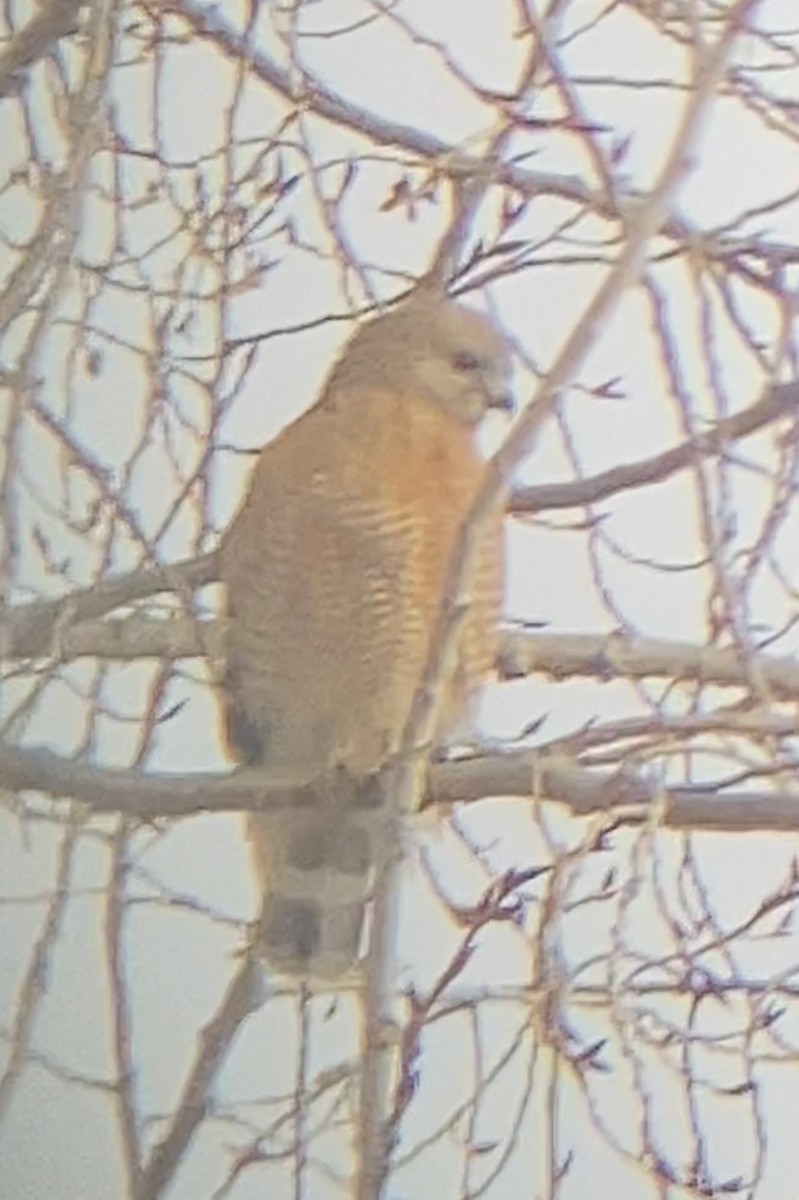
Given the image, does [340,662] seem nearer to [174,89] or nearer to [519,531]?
[519,531]

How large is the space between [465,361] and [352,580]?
0.13 meters

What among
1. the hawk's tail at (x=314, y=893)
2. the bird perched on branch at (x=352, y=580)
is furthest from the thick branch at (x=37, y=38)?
the hawk's tail at (x=314, y=893)

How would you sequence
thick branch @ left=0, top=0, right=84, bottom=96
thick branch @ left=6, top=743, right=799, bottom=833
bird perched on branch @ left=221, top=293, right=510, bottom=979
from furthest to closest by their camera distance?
bird perched on branch @ left=221, top=293, right=510, bottom=979 < thick branch @ left=0, top=0, right=84, bottom=96 < thick branch @ left=6, top=743, right=799, bottom=833

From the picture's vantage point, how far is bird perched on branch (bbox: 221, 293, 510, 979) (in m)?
1.10

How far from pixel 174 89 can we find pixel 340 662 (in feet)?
2.18

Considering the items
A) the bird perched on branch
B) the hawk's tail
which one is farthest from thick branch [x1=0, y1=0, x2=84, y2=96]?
the hawk's tail

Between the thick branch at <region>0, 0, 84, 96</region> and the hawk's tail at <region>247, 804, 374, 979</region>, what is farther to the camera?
the hawk's tail at <region>247, 804, 374, 979</region>

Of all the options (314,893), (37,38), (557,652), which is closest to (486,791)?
(557,652)

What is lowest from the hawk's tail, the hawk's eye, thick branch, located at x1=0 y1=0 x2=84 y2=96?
the hawk's tail

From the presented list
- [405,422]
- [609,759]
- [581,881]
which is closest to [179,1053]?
[581,881]

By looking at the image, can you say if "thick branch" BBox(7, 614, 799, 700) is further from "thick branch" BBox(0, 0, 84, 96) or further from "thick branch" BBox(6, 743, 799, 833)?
"thick branch" BBox(0, 0, 84, 96)

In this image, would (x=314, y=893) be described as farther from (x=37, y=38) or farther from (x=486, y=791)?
(x=37, y=38)

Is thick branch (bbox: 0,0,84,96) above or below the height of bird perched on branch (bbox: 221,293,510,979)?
above

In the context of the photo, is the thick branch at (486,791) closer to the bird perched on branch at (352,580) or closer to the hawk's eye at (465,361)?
the bird perched on branch at (352,580)
